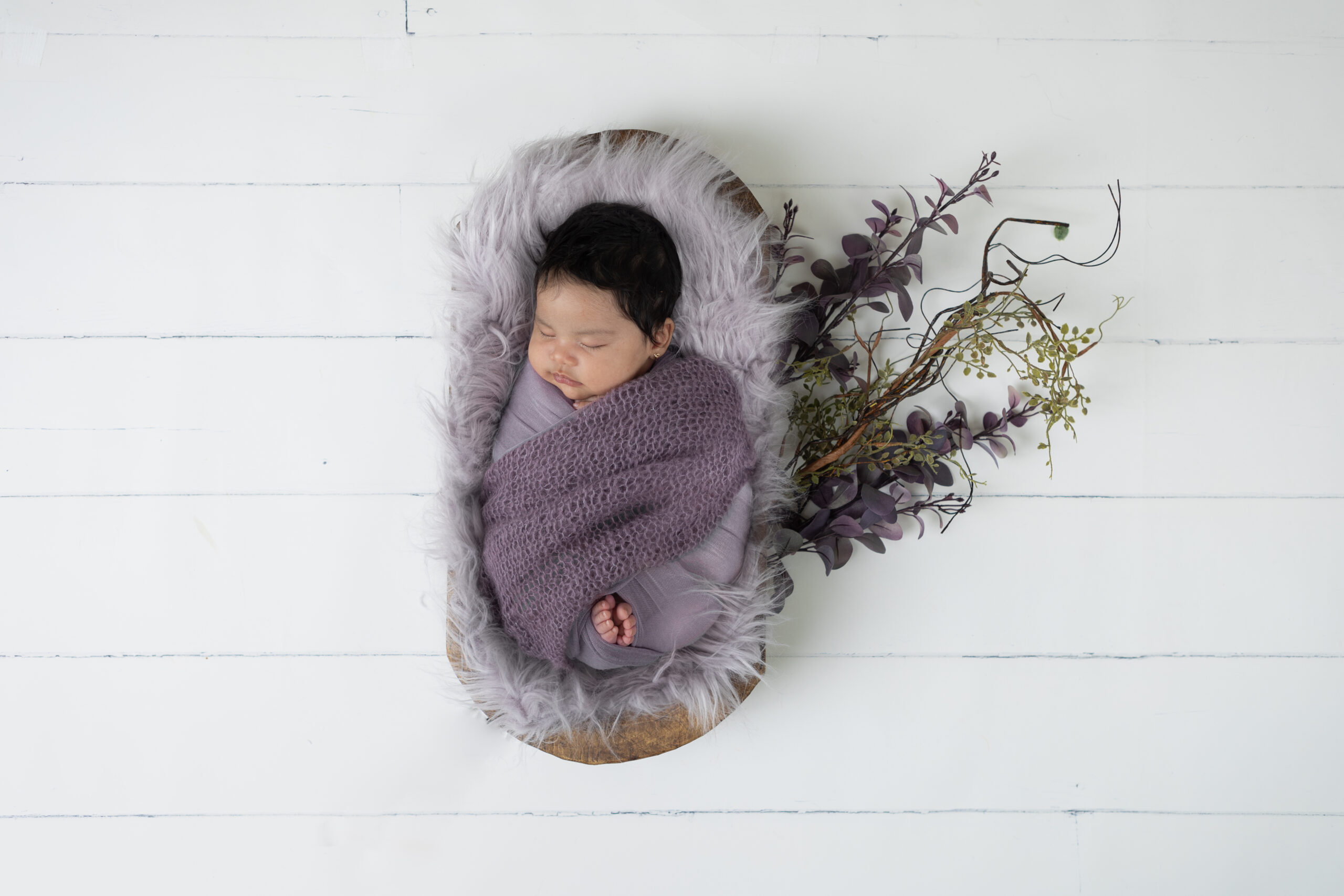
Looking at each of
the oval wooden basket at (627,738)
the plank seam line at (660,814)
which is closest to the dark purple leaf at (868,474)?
the oval wooden basket at (627,738)

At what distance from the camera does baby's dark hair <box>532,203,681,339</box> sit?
2.70 feet

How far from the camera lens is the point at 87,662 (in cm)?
103

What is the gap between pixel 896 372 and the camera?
3.35ft

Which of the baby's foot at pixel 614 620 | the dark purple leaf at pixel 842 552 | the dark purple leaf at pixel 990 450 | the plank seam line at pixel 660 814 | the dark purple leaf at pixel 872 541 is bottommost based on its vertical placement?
the plank seam line at pixel 660 814

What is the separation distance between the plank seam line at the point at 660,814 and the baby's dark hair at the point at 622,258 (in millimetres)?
729

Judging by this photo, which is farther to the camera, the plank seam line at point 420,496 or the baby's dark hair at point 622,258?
the plank seam line at point 420,496

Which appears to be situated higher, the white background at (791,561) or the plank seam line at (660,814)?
the white background at (791,561)

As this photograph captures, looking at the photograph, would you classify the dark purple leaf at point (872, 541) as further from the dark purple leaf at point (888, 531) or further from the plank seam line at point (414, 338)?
the plank seam line at point (414, 338)

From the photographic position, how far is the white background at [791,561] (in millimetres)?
1002

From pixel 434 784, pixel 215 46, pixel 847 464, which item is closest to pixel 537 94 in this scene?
pixel 215 46

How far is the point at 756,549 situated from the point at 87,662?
3.30 feet

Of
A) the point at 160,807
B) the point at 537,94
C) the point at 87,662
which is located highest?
the point at 537,94

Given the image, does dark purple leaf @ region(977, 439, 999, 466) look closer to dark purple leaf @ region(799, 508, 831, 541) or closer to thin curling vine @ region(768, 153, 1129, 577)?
thin curling vine @ region(768, 153, 1129, 577)

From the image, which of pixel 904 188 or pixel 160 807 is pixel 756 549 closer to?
pixel 904 188
